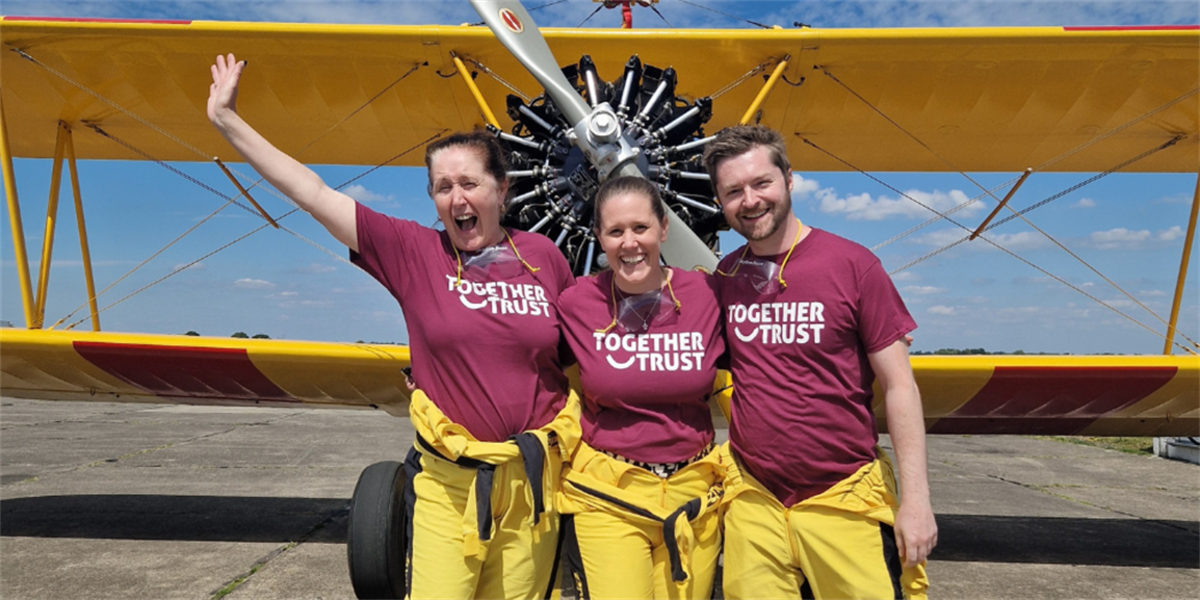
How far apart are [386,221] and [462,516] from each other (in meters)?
0.81

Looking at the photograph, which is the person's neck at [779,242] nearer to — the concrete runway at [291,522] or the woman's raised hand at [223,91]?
the woman's raised hand at [223,91]

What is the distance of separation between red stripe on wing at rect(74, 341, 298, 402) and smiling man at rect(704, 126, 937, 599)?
332 centimetres

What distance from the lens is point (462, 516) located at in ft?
6.07

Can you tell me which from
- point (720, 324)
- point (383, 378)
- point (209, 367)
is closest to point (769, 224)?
point (720, 324)

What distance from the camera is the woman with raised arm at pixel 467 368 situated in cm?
180

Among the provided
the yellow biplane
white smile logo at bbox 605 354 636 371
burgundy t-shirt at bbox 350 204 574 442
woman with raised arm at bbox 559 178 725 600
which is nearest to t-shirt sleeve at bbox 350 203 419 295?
burgundy t-shirt at bbox 350 204 574 442

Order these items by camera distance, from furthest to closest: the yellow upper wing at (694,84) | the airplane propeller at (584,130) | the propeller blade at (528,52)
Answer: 1. the yellow upper wing at (694,84)
2. the propeller blade at (528,52)
3. the airplane propeller at (584,130)

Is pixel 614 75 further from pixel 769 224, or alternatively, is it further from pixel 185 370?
pixel 769 224

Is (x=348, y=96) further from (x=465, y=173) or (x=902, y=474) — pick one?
(x=902, y=474)

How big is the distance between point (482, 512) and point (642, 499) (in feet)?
1.29

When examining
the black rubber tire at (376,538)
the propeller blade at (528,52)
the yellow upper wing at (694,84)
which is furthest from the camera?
the yellow upper wing at (694,84)

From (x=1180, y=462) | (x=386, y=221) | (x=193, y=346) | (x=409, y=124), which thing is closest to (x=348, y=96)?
(x=409, y=124)

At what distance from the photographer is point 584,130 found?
3.69 m

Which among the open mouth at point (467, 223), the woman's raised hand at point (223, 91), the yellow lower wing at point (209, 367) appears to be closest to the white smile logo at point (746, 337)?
the open mouth at point (467, 223)
